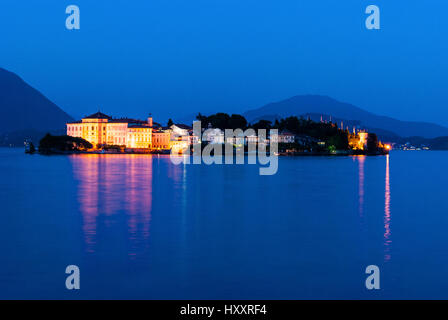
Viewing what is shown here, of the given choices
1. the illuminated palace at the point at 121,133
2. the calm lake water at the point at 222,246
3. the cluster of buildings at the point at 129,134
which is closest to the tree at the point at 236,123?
the cluster of buildings at the point at 129,134

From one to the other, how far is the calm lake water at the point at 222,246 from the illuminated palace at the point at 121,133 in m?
79.6

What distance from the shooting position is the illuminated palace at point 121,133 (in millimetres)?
101562

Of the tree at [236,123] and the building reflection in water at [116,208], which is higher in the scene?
the tree at [236,123]

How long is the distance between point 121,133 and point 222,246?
9374 cm

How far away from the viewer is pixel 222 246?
11.8m

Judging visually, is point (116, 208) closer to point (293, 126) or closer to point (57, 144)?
point (57, 144)

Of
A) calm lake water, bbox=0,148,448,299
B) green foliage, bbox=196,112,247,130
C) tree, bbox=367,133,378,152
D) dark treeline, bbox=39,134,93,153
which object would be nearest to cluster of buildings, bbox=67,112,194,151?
green foliage, bbox=196,112,247,130

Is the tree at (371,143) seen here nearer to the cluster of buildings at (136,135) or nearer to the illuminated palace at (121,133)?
the cluster of buildings at (136,135)

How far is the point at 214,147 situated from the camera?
312ft

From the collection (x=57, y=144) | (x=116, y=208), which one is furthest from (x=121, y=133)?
(x=116, y=208)
